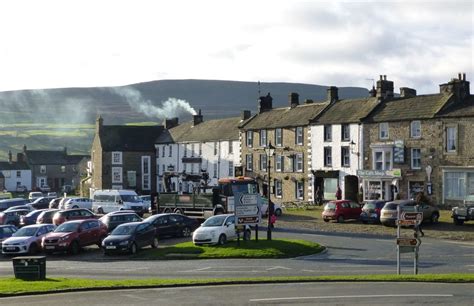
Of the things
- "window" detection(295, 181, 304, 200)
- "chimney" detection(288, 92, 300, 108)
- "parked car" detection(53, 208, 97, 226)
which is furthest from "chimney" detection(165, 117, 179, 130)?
"parked car" detection(53, 208, 97, 226)

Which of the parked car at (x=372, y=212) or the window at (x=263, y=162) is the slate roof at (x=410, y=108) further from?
the window at (x=263, y=162)

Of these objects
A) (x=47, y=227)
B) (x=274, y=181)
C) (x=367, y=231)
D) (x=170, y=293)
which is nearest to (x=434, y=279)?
(x=170, y=293)

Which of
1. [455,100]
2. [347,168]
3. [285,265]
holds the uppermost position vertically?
[455,100]

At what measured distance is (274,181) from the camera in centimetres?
7181

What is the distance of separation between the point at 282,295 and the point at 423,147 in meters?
37.6

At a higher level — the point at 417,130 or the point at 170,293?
the point at 417,130

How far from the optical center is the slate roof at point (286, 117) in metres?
68.4

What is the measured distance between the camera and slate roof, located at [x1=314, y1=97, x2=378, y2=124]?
61719 millimetres

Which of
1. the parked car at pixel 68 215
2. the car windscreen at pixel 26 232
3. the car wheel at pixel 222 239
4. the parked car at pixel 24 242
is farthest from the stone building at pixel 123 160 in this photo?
the car wheel at pixel 222 239

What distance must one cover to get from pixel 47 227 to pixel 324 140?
30.3 meters

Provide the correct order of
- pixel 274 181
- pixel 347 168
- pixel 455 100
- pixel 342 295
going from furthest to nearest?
pixel 274 181 < pixel 347 168 < pixel 455 100 < pixel 342 295

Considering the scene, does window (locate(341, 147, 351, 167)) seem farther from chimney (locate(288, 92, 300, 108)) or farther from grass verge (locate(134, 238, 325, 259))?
grass verge (locate(134, 238, 325, 259))

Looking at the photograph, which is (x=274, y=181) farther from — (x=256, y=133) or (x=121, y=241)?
(x=121, y=241)

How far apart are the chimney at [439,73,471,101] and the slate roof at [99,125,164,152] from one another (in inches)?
1882
